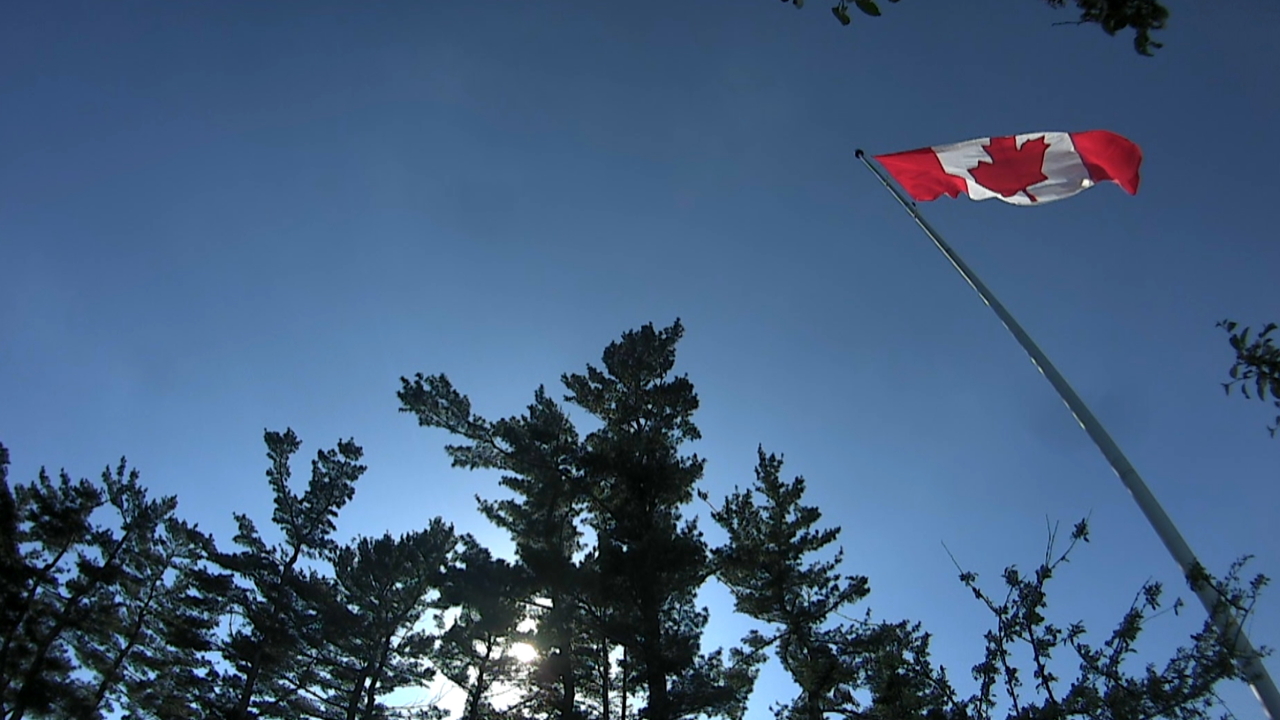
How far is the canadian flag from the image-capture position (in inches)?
378

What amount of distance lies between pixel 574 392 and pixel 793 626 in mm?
9326

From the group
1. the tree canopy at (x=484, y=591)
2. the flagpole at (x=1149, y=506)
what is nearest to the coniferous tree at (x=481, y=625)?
the tree canopy at (x=484, y=591)

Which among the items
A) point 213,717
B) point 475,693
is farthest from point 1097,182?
point 213,717

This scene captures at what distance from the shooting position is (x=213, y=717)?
777 inches

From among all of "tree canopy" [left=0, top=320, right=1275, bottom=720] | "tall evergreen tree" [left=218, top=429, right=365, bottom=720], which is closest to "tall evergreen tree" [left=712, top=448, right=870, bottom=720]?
"tree canopy" [left=0, top=320, right=1275, bottom=720]

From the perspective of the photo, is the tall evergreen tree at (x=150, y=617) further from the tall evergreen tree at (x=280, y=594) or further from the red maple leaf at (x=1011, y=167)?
the red maple leaf at (x=1011, y=167)

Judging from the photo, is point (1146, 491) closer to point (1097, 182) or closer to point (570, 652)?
point (1097, 182)

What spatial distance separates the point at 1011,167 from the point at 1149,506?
268 inches

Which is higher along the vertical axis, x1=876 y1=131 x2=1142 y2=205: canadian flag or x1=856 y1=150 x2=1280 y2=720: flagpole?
x1=876 y1=131 x2=1142 y2=205: canadian flag

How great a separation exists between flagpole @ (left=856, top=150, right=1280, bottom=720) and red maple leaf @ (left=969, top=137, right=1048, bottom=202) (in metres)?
1.56

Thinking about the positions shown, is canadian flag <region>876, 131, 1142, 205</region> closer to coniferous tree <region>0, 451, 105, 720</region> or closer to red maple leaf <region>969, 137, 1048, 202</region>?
red maple leaf <region>969, 137, 1048, 202</region>

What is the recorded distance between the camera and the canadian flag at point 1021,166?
9.60 meters

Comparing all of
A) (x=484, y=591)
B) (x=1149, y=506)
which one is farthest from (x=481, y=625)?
(x=1149, y=506)

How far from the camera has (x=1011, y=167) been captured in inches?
418
